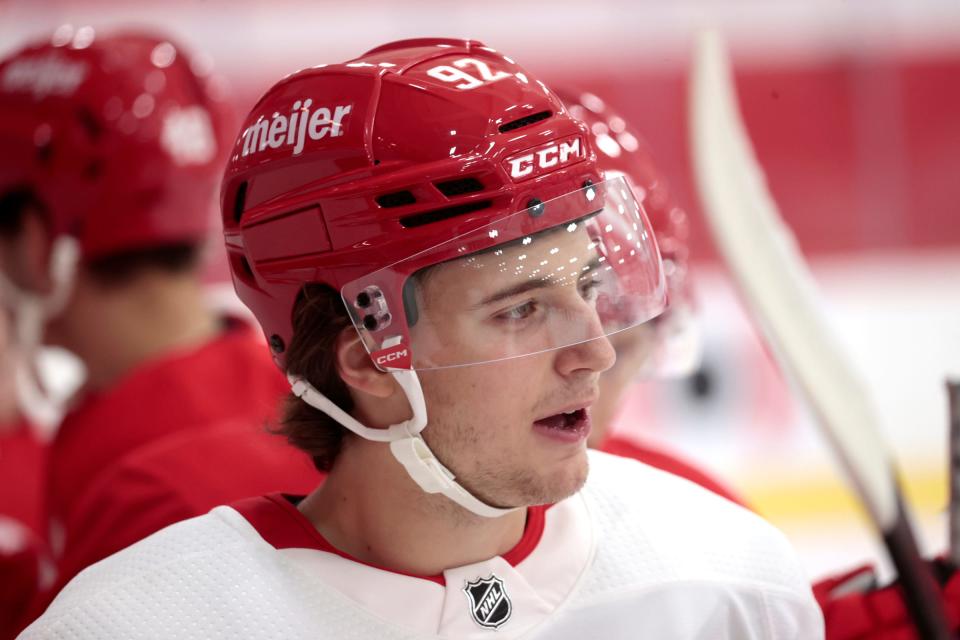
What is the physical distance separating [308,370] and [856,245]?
4989mm

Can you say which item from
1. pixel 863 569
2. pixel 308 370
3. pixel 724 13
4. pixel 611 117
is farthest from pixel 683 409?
pixel 308 370

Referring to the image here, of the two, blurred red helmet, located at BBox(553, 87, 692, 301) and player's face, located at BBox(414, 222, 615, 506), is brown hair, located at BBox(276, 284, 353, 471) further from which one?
blurred red helmet, located at BBox(553, 87, 692, 301)

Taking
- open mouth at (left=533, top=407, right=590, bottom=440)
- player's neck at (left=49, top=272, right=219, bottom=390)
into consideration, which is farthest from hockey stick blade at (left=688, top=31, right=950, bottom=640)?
player's neck at (left=49, top=272, right=219, bottom=390)

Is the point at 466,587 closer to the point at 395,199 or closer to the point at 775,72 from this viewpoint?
the point at 395,199

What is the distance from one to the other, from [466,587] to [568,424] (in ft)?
0.76

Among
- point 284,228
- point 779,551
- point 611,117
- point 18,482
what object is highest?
point 284,228

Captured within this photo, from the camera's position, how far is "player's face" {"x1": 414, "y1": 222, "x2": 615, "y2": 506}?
1.47m

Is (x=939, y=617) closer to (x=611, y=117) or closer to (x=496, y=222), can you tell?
(x=496, y=222)

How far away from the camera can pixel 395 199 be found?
1476mm

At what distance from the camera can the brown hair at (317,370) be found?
156cm

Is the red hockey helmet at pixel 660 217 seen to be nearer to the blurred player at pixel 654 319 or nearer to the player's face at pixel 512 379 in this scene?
the blurred player at pixel 654 319

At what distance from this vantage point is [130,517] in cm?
200

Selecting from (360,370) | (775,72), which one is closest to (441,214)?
(360,370)

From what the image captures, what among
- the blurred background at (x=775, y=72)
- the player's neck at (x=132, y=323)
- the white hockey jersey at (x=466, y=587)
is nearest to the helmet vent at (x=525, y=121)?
the white hockey jersey at (x=466, y=587)
